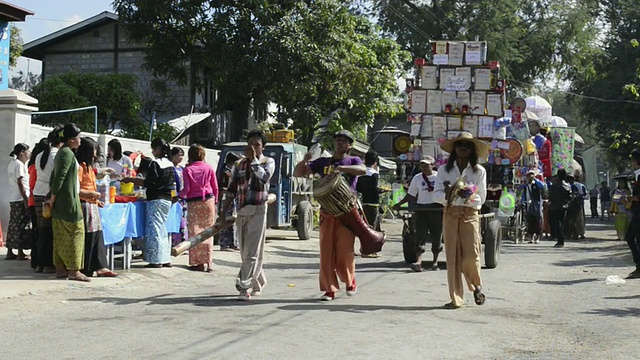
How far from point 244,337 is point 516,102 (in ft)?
50.6

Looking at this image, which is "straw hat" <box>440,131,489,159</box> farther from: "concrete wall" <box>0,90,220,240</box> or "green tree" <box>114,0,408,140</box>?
"green tree" <box>114,0,408,140</box>

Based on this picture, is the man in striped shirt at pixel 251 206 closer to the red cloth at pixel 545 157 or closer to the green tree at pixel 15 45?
the red cloth at pixel 545 157

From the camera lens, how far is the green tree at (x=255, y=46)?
79.0 ft

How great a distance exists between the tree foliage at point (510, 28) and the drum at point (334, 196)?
3339 centimetres

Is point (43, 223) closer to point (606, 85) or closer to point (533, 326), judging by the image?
point (533, 326)

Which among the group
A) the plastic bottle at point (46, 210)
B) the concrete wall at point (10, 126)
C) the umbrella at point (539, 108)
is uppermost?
the umbrella at point (539, 108)

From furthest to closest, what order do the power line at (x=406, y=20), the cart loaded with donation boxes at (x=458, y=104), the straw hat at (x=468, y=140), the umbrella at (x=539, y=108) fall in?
the power line at (x=406, y=20) < the umbrella at (x=539, y=108) < the cart loaded with donation boxes at (x=458, y=104) < the straw hat at (x=468, y=140)

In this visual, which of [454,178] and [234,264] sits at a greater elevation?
[454,178]

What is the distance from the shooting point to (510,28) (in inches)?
1692

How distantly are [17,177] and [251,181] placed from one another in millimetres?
4842

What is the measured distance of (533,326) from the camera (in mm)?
9156

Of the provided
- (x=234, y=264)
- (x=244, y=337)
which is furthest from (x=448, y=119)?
(x=244, y=337)

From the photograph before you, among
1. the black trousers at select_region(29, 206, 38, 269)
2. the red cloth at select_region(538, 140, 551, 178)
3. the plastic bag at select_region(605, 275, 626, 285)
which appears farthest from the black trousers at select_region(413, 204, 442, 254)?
the red cloth at select_region(538, 140, 551, 178)

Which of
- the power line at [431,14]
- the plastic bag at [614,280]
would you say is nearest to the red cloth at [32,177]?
the plastic bag at [614,280]
